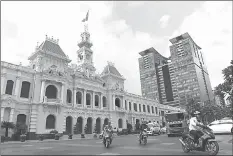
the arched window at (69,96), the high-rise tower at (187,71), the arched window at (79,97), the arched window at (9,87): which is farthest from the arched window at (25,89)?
the high-rise tower at (187,71)

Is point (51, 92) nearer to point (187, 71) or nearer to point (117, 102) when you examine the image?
point (117, 102)

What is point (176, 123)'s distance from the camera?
19734mm

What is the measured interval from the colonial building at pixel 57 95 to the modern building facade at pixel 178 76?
225ft

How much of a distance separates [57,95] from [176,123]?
20.6 metres

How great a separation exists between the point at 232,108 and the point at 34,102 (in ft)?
91.7

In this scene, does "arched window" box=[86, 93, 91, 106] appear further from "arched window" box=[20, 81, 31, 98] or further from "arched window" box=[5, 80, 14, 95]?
"arched window" box=[5, 80, 14, 95]

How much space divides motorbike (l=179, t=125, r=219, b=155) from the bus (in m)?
12.4

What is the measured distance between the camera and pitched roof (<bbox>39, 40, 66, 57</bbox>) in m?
31.3

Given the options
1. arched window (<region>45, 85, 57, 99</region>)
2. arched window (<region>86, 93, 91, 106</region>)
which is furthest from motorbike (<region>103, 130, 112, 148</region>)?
arched window (<region>86, 93, 91, 106</region>)

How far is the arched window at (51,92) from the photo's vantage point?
29.3 m

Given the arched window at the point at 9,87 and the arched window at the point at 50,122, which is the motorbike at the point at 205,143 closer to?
the arched window at the point at 50,122

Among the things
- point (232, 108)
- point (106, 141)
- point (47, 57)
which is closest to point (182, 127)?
point (232, 108)

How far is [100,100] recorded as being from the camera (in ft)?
125

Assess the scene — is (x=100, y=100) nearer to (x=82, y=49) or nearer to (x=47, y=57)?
(x=47, y=57)
